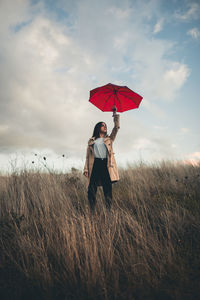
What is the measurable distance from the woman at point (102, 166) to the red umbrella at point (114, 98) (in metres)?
0.41

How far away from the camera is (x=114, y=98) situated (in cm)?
376

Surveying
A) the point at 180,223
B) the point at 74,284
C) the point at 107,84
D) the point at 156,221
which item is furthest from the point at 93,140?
the point at 74,284

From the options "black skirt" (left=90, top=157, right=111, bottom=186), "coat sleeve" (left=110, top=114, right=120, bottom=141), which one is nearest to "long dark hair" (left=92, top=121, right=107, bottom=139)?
"coat sleeve" (left=110, top=114, right=120, bottom=141)

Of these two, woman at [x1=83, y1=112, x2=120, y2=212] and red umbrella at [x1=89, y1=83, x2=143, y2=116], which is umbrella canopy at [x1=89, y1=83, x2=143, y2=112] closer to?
red umbrella at [x1=89, y1=83, x2=143, y2=116]

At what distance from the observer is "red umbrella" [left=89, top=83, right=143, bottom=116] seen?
3.63 m

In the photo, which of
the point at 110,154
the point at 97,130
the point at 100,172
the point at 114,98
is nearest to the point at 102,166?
the point at 100,172

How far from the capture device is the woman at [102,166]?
3.53 metres

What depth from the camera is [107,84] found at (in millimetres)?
3535

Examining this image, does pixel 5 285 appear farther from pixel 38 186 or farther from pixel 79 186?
pixel 79 186

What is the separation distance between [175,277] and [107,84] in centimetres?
336

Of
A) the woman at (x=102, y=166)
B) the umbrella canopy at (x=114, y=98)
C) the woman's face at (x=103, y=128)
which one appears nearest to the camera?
the woman at (x=102, y=166)

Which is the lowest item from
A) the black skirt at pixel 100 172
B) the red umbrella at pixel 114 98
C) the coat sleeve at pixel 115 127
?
the black skirt at pixel 100 172

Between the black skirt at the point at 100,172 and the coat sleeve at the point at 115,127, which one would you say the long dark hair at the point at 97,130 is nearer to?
the coat sleeve at the point at 115,127

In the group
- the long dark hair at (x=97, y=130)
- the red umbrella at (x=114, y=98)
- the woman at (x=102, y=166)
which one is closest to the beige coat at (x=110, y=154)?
the woman at (x=102, y=166)
